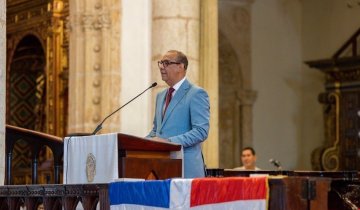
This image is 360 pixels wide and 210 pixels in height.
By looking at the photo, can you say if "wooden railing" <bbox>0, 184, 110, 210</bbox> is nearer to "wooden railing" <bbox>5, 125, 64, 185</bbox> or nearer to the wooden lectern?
the wooden lectern

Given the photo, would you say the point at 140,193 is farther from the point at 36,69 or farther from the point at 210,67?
the point at 36,69

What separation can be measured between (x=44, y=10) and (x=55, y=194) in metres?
10.0

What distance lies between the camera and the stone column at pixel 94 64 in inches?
424

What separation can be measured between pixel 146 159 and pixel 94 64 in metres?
4.76

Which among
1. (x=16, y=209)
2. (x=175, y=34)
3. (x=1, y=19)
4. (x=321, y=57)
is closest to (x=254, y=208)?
(x=16, y=209)

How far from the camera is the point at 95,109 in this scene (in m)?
10.8

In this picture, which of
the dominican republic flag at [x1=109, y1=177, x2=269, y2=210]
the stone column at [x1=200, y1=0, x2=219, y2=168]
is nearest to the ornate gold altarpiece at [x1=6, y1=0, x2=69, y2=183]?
the stone column at [x1=200, y1=0, x2=219, y2=168]

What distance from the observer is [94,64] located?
35.7ft

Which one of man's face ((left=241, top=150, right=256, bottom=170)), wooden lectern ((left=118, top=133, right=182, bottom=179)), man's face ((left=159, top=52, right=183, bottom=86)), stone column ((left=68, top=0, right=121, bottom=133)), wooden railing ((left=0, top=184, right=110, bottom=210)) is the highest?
stone column ((left=68, top=0, right=121, bottom=133))

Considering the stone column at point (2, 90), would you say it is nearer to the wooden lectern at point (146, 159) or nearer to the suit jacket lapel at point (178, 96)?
the wooden lectern at point (146, 159)

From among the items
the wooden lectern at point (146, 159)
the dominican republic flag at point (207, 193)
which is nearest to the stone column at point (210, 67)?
the wooden lectern at point (146, 159)

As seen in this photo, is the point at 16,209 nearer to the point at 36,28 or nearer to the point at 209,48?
the point at 209,48

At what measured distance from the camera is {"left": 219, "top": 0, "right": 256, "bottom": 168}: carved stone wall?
55.2ft

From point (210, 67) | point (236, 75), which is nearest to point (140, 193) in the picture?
point (210, 67)
